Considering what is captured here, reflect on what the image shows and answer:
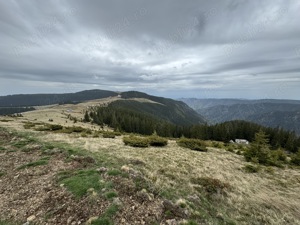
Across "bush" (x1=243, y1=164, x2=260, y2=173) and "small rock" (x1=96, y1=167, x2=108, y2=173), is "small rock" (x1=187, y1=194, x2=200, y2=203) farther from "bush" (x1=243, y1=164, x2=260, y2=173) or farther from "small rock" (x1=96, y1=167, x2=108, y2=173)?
"bush" (x1=243, y1=164, x2=260, y2=173)

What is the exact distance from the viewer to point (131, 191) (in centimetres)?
1096

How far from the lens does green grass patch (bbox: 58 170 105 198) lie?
10495 millimetres

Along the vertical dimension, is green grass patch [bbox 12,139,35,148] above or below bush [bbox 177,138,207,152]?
above

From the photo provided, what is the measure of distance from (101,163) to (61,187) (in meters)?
4.81

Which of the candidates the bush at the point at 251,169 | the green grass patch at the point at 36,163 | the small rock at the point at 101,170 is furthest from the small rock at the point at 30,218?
the bush at the point at 251,169

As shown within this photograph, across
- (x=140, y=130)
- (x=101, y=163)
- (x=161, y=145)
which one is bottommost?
(x=140, y=130)

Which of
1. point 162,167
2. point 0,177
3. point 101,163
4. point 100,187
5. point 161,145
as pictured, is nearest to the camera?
point 100,187

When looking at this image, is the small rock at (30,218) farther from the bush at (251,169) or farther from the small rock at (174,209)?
the bush at (251,169)

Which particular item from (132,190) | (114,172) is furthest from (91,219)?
(114,172)

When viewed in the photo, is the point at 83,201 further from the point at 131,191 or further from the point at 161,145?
the point at 161,145

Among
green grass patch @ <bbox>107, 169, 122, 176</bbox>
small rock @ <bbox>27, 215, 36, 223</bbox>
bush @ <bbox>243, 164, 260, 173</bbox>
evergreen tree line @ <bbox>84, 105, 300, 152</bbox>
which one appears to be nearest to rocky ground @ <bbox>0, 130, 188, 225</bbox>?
small rock @ <bbox>27, 215, 36, 223</bbox>

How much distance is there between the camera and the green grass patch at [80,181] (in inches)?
413

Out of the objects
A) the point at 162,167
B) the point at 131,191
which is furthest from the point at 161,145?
the point at 131,191

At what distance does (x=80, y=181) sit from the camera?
11453mm
